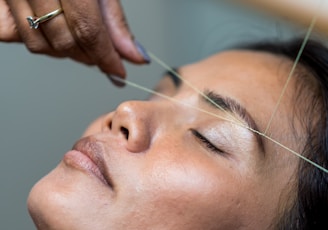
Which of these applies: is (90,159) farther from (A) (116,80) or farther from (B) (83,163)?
(A) (116,80)

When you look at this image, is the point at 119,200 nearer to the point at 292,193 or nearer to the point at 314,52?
the point at 292,193

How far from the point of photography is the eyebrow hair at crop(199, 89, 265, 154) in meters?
0.87

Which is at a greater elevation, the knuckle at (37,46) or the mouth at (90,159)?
the knuckle at (37,46)

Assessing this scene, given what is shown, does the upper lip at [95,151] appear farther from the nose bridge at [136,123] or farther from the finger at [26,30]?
the finger at [26,30]

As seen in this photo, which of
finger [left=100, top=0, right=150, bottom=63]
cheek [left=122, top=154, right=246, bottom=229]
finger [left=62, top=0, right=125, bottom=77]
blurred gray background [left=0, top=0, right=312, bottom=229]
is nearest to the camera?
cheek [left=122, top=154, right=246, bottom=229]

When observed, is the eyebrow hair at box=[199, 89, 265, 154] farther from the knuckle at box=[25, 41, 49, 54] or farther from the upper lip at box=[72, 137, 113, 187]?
the knuckle at box=[25, 41, 49, 54]

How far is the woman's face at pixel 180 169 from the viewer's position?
81 cm

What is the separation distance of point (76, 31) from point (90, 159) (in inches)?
9.9

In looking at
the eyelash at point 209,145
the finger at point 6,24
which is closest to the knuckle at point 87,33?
the finger at point 6,24

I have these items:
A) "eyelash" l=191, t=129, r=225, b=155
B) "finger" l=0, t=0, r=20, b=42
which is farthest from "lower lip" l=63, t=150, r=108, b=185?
"finger" l=0, t=0, r=20, b=42

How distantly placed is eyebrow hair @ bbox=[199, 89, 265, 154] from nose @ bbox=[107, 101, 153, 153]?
0.36ft

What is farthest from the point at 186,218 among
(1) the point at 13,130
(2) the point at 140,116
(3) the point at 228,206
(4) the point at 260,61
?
(1) the point at 13,130

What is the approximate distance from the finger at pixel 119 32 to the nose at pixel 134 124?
0.67 ft

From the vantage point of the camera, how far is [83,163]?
2.77ft
